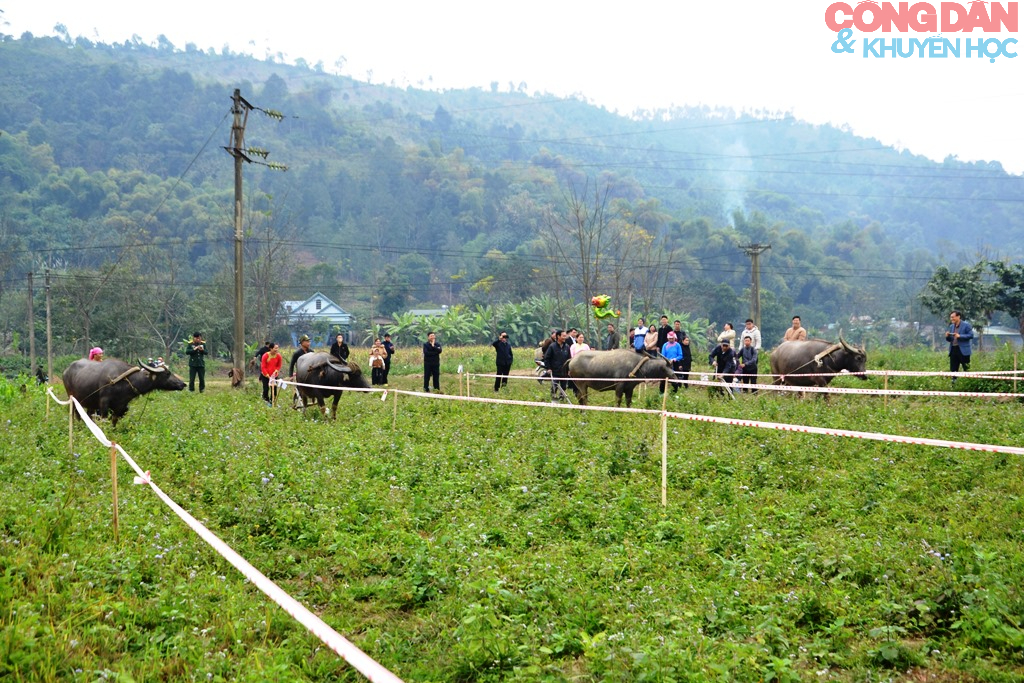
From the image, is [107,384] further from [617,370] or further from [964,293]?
[964,293]

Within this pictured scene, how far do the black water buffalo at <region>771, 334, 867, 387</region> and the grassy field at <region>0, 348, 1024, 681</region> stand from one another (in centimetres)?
662

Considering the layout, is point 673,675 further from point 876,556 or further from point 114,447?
point 114,447

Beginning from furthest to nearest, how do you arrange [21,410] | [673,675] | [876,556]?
[21,410] → [876,556] → [673,675]

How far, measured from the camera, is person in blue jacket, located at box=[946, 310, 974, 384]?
63.4 ft

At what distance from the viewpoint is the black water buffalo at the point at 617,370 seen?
718 inches

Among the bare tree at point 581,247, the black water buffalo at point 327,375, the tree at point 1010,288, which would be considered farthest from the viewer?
the bare tree at point 581,247

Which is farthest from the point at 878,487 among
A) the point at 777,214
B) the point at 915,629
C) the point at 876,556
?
the point at 777,214

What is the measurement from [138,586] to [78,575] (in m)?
0.44

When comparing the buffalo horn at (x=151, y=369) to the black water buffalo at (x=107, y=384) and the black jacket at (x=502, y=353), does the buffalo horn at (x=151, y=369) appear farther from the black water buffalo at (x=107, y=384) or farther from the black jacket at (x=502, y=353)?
the black jacket at (x=502, y=353)

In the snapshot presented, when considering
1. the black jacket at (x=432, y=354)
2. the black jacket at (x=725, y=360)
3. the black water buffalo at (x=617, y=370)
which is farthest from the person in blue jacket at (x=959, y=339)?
the black jacket at (x=432, y=354)

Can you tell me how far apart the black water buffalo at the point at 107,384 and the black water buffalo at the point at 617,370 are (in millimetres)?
7937

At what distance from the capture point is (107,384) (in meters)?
16.0

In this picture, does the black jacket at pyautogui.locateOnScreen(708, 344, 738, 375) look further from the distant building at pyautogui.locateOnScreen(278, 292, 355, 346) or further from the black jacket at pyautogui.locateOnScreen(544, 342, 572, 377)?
the distant building at pyautogui.locateOnScreen(278, 292, 355, 346)

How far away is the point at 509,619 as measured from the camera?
20.0 feet
